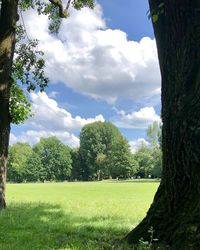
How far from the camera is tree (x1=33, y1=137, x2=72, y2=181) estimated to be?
13025 centimetres

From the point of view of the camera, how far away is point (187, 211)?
638cm

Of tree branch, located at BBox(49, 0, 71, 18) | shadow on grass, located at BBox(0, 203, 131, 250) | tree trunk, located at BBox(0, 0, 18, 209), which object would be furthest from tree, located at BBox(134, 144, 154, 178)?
shadow on grass, located at BBox(0, 203, 131, 250)

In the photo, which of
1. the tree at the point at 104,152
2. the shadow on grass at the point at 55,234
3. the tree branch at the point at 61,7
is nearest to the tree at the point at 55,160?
the tree at the point at 104,152

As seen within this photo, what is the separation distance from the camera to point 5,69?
15.0 metres

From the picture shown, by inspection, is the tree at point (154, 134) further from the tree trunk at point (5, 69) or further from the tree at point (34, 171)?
Result: the tree trunk at point (5, 69)

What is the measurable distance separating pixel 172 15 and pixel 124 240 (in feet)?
12.9

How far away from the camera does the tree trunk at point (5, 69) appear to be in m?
15.0

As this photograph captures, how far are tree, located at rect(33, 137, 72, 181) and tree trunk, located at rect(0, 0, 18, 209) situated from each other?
377ft

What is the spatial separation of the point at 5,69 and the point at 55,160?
394 feet

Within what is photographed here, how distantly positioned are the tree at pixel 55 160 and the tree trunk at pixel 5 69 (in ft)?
377

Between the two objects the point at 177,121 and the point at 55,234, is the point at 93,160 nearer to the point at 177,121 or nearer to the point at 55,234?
the point at 55,234

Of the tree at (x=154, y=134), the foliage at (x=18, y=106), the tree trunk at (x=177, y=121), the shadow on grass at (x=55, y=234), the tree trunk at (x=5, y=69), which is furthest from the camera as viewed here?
the tree at (x=154, y=134)

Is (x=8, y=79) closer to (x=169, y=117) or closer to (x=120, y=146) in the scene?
(x=169, y=117)

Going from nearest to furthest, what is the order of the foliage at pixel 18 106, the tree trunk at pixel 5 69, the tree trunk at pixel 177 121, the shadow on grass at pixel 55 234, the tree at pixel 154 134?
the tree trunk at pixel 177 121
the shadow on grass at pixel 55 234
the tree trunk at pixel 5 69
the foliage at pixel 18 106
the tree at pixel 154 134
